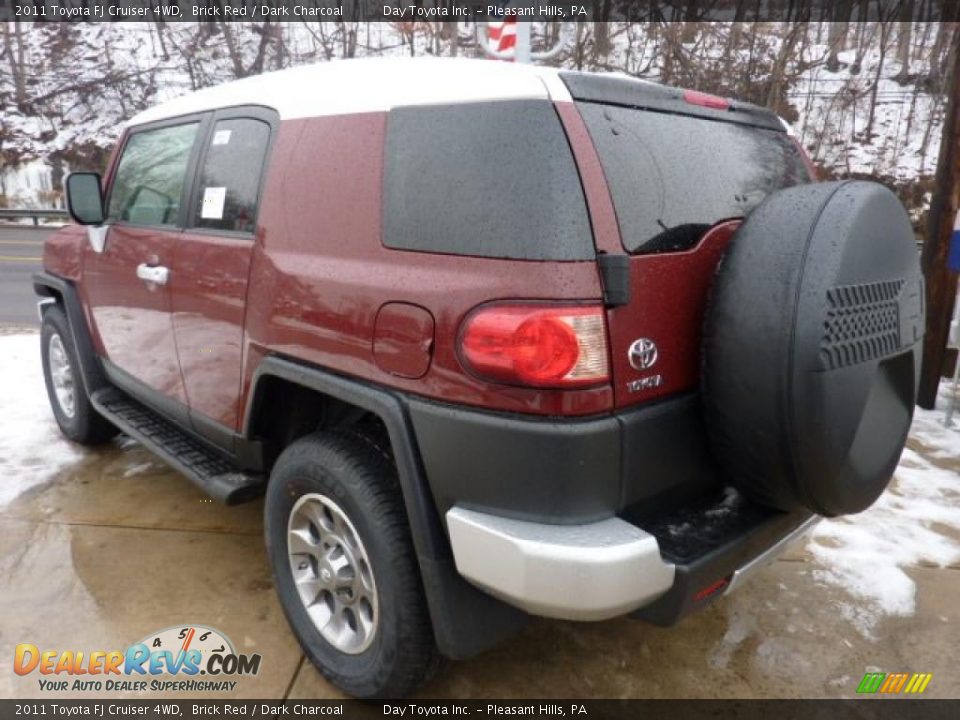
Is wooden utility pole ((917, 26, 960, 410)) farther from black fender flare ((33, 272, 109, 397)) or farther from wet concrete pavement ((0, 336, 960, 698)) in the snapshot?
black fender flare ((33, 272, 109, 397))

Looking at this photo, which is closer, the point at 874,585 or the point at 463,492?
the point at 463,492

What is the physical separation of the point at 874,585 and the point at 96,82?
3472 centimetres

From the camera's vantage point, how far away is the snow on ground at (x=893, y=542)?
2.84 meters

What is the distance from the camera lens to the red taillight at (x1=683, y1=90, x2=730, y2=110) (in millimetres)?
2184

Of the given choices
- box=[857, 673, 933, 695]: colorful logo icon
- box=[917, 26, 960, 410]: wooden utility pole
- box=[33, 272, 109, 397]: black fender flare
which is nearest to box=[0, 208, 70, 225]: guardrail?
box=[33, 272, 109, 397]: black fender flare

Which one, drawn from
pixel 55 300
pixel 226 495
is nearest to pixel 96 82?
pixel 55 300

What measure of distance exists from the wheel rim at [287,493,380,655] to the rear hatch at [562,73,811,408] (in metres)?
1.00

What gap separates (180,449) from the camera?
3098mm

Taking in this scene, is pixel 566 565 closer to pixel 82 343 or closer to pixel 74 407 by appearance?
pixel 82 343

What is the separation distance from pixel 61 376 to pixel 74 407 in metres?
0.36

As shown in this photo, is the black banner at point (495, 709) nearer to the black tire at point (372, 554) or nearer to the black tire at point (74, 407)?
→ the black tire at point (372, 554)

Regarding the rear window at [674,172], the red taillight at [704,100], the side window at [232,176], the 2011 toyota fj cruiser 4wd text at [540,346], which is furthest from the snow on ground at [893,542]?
the side window at [232,176]

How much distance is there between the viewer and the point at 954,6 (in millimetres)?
16953

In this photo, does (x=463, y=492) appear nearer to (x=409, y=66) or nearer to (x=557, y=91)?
(x=557, y=91)
